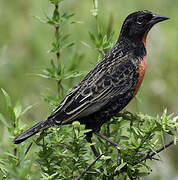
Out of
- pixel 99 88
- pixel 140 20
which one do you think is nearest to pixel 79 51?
pixel 140 20

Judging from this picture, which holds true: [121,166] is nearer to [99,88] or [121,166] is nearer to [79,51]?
[99,88]

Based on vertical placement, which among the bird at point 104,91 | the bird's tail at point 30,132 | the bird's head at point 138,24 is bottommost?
the bird's tail at point 30,132

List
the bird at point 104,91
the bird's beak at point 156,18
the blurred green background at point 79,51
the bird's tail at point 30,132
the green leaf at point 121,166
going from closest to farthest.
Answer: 1. the green leaf at point 121,166
2. the bird's tail at point 30,132
3. the bird at point 104,91
4. the bird's beak at point 156,18
5. the blurred green background at point 79,51

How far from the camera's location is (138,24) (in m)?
4.25

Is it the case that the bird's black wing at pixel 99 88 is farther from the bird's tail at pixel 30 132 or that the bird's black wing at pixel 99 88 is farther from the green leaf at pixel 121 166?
the green leaf at pixel 121 166

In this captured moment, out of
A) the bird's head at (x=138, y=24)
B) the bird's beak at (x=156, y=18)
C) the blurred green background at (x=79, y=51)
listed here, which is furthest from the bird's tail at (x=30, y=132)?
the blurred green background at (x=79, y=51)

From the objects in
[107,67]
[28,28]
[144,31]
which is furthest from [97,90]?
[28,28]

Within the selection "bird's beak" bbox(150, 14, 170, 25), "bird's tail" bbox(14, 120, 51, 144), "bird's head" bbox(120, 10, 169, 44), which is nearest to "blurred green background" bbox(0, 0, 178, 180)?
"bird's head" bbox(120, 10, 169, 44)

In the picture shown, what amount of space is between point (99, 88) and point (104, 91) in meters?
0.05

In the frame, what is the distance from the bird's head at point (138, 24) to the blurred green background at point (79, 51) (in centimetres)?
139

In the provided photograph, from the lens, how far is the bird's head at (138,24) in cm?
425

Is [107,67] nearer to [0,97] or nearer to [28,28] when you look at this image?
[0,97]

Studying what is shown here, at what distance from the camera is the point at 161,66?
256 inches

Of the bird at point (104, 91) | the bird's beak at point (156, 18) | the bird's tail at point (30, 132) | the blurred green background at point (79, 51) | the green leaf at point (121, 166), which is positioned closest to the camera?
the green leaf at point (121, 166)
